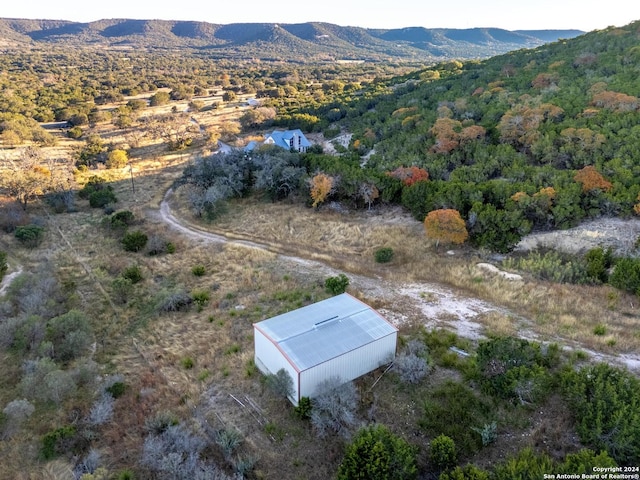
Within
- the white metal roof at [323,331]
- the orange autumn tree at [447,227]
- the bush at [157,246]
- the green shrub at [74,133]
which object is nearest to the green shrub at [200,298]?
the bush at [157,246]

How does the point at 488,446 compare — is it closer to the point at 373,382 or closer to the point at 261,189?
the point at 373,382

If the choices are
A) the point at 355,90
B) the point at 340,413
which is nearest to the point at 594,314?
the point at 340,413

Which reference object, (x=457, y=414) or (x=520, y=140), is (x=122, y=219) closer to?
(x=457, y=414)

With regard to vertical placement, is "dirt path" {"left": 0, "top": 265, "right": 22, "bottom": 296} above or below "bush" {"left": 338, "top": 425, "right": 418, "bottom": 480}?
below

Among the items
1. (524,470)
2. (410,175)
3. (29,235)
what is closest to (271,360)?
(524,470)

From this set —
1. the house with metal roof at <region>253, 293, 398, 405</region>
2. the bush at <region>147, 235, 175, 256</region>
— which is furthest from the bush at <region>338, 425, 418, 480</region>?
the bush at <region>147, 235, 175, 256</region>

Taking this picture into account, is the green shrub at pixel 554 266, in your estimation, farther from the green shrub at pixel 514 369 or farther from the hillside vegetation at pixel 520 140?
the green shrub at pixel 514 369

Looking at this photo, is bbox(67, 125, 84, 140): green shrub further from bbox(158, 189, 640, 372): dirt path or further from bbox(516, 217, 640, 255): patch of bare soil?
bbox(516, 217, 640, 255): patch of bare soil

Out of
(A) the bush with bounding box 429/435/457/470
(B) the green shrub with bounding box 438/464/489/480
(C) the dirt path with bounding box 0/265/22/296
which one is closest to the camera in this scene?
(B) the green shrub with bounding box 438/464/489/480

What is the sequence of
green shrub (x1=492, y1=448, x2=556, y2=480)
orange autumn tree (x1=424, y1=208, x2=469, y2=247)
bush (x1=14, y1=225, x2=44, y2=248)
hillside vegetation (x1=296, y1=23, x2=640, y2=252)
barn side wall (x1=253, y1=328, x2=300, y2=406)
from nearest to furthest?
green shrub (x1=492, y1=448, x2=556, y2=480) → barn side wall (x1=253, y1=328, x2=300, y2=406) → orange autumn tree (x1=424, y1=208, x2=469, y2=247) → hillside vegetation (x1=296, y1=23, x2=640, y2=252) → bush (x1=14, y1=225, x2=44, y2=248)
